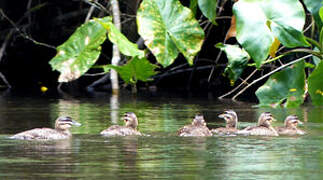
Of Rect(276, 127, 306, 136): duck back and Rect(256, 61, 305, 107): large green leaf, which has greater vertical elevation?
Rect(256, 61, 305, 107): large green leaf

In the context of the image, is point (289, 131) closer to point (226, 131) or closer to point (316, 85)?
point (226, 131)

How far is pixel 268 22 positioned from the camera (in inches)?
212

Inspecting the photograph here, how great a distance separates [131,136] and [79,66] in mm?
2155

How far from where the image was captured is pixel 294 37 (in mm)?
5281

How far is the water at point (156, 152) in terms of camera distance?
6125 millimetres

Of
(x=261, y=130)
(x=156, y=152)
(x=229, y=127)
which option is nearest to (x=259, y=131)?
(x=261, y=130)

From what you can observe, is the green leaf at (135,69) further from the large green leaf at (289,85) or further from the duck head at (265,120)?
the large green leaf at (289,85)

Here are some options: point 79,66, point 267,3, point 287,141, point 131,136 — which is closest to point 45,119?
point 79,66

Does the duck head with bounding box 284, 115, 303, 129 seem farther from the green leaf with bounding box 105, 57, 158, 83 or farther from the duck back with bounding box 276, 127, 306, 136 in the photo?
the green leaf with bounding box 105, 57, 158, 83

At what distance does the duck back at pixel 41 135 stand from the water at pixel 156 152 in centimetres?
12

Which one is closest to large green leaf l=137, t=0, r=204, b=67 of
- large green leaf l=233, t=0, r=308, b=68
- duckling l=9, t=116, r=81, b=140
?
duckling l=9, t=116, r=81, b=140

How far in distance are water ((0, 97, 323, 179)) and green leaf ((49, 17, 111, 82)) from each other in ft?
1.78

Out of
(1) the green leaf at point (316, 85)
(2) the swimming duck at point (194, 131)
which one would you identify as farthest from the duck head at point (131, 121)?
(1) the green leaf at point (316, 85)

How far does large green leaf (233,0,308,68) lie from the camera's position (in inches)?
208
